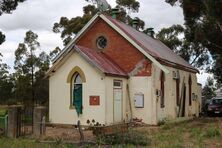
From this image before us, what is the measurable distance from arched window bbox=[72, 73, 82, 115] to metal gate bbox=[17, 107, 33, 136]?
4956 millimetres

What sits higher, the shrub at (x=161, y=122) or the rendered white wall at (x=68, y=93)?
the rendered white wall at (x=68, y=93)

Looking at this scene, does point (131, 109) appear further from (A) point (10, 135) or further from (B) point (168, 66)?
(A) point (10, 135)

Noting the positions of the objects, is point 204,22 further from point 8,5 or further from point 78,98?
point 8,5

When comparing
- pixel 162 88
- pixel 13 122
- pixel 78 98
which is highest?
pixel 162 88

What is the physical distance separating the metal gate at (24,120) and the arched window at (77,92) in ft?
16.3

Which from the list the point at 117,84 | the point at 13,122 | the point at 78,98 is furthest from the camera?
the point at 117,84

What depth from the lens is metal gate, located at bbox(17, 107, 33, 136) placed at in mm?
19808

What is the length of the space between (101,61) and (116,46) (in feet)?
8.19

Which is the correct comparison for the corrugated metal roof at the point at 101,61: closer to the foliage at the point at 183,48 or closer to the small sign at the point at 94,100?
the small sign at the point at 94,100

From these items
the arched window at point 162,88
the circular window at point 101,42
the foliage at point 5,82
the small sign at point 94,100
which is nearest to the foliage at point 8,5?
the small sign at point 94,100

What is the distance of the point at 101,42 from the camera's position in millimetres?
30453

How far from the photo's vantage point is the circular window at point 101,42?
30125mm

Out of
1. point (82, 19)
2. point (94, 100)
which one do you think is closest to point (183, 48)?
point (82, 19)

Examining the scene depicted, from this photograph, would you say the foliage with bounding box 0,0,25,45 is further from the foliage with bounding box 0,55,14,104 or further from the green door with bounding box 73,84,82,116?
the foliage with bounding box 0,55,14,104
